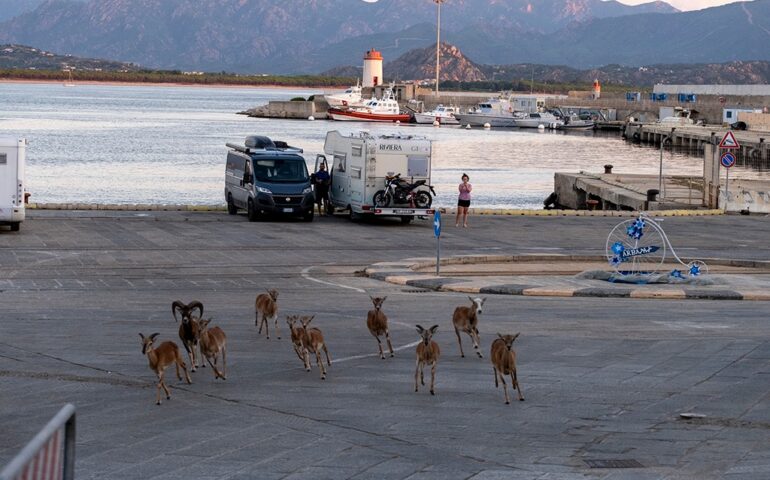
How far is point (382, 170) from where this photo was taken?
41.5 meters

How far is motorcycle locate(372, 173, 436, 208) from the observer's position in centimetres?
4059

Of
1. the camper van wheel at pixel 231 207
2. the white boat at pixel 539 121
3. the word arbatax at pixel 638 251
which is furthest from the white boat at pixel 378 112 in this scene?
the word arbatax at pixel 638 251

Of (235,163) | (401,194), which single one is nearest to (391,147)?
(401,194)

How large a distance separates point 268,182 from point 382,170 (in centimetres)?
354

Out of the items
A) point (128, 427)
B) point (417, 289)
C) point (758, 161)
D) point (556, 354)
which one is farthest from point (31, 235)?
point (758, 161)

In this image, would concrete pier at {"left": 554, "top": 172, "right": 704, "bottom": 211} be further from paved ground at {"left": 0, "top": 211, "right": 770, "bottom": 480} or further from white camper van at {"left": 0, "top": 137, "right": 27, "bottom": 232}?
paved ground at {"left": 0, "top": 211, "right": 770, "bottom": 480}

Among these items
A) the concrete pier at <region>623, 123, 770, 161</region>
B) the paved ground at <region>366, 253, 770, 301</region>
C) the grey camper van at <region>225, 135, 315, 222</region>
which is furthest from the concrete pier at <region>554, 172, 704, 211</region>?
the concrete pier at <region>623, 123, 770, 161</region>

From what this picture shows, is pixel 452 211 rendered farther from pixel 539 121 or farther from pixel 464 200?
pixel 539 121

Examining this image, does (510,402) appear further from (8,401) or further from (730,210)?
(730,210)

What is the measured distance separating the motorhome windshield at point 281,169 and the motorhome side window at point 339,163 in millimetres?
1348

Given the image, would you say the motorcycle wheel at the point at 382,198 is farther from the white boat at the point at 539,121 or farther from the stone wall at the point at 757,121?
the white boat at the point at 539,121

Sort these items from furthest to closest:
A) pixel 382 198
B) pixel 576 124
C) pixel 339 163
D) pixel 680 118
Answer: pixel 576 124
pixel 680 118
pixel 339 163
pixel 382 198

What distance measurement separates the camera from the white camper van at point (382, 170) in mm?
40781

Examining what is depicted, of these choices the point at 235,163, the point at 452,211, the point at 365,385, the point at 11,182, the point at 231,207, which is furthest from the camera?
the point at 452,211
